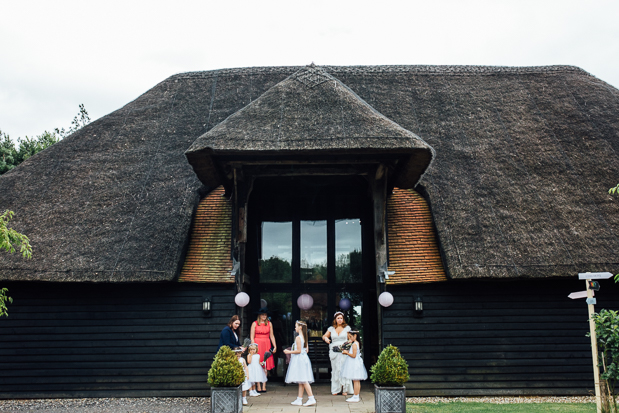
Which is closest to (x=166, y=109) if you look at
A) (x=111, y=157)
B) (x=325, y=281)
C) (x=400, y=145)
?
(x=111, y=157)

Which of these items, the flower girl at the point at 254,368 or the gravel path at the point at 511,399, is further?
the flower girl at the point at 254,368

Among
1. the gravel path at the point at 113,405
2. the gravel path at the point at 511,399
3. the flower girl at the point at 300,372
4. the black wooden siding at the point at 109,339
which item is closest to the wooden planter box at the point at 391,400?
the flower girl at the point at 300,372

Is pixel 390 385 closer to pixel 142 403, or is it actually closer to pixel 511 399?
pixel 511 399

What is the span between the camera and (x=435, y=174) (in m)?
10.0

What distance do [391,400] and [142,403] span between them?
4542mm

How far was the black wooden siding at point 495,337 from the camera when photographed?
8531 mm

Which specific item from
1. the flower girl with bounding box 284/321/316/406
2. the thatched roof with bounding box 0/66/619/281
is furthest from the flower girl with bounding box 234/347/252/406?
the thatched roof with bounding box 0/66/619/281

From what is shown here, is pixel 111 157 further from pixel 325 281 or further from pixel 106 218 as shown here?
pixel 325 281

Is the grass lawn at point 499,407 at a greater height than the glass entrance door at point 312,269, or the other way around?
the glass entrance door at point 312,269

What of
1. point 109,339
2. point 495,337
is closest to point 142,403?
point 109,339

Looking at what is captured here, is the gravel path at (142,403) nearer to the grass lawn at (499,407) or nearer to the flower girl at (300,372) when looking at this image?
the grass lawn at (499,407)

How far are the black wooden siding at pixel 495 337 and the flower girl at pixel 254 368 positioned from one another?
2399 mm

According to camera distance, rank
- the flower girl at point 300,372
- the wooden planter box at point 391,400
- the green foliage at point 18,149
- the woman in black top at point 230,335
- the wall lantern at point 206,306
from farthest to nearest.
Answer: the green foliage at point 18,149, the wall lantern at point 206,306, the woman in black top at point 230,335, the flower girl at point 300,372, the wooden planter box at point 391,400

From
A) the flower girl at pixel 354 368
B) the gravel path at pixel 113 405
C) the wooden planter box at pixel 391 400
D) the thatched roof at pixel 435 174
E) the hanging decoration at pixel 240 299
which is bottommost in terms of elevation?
the gravel path at pixel 113 405
